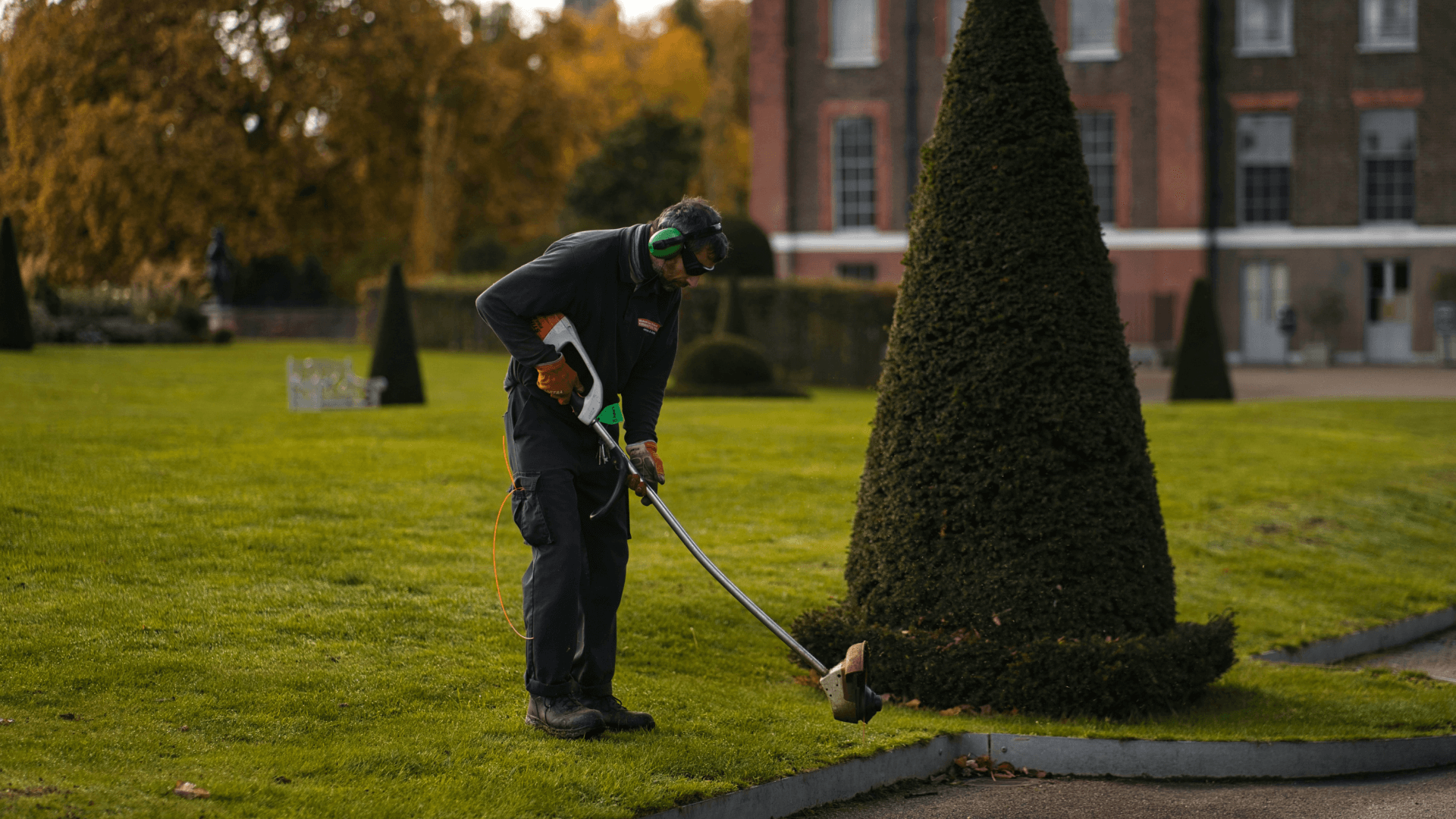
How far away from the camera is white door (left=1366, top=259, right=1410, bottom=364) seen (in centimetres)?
3303

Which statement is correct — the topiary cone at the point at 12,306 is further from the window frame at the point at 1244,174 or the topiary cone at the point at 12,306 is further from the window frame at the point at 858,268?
the window frame at the point at 1244,174

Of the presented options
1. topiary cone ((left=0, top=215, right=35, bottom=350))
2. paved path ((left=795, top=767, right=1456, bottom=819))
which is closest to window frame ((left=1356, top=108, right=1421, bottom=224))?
topiary cone ((left=0, top=215, right=35, bottom=350))

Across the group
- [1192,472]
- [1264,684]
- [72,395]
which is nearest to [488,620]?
[1264,684]

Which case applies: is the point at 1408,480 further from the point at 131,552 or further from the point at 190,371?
the point at 190,371

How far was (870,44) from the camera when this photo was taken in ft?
113

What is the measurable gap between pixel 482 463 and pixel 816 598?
13.2ft

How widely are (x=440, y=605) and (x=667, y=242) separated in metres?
2.73

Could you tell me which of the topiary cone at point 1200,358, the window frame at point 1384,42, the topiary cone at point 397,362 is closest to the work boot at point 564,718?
the topiary cone at point 397,362

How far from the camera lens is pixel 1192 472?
12.3m

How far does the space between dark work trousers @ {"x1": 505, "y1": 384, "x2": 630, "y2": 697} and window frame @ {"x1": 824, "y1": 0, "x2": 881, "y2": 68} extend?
101ft

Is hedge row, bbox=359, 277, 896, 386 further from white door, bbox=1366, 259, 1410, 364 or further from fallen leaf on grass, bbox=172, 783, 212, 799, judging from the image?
fallen leaf on grass, bbox=172, 783, 212, 799

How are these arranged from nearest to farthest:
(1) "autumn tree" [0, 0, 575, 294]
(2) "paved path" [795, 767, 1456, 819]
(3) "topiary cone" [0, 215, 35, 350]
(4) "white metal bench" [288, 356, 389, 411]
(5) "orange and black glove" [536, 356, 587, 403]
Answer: (5) "orange and black glove" [536, 356, 587, 403] < (2) "paved path" [795, 767, 1456, 819] < (4) "white metal bench" [288, 356, 389, 411] < (3) "topiary cone" [0, 215, 35, 350] < (1) "autumn tree" [0, 0, 575, 294]

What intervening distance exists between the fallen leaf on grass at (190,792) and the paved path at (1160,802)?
191 centimetres

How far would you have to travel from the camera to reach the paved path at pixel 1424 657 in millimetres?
7527
